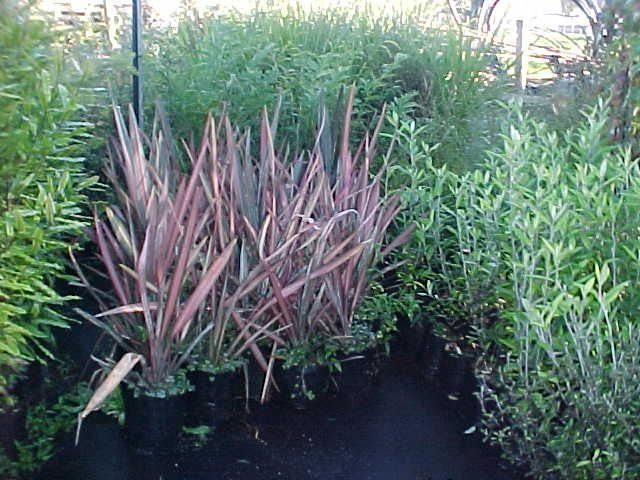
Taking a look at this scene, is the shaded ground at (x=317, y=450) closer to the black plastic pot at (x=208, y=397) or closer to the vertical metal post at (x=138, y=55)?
the black plastic pot at (x=208, y=397)

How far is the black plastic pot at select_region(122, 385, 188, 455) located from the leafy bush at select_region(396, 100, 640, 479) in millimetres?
1202

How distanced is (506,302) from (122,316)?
1.57 m

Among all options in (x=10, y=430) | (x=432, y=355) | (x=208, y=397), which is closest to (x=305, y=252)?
(x=208, y=397)

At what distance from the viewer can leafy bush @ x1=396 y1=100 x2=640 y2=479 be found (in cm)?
286

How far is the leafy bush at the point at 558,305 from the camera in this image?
286 cm

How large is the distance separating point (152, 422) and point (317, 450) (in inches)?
26.9

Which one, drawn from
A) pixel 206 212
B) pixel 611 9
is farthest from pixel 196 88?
pixel 611 9

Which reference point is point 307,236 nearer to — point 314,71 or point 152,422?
point 152,422

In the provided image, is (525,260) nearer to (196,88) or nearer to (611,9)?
(611,9)

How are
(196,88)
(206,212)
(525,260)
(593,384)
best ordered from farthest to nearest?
(196,88) < (206,212) < (525,260) < (593,384)

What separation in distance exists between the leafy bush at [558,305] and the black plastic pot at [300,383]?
0.63 m

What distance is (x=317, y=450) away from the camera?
359 centimetres

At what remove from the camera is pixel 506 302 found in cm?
365

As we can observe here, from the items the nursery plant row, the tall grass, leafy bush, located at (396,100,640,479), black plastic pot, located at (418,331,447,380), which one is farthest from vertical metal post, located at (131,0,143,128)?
black plastic pot, located at (418,331,447,380)
